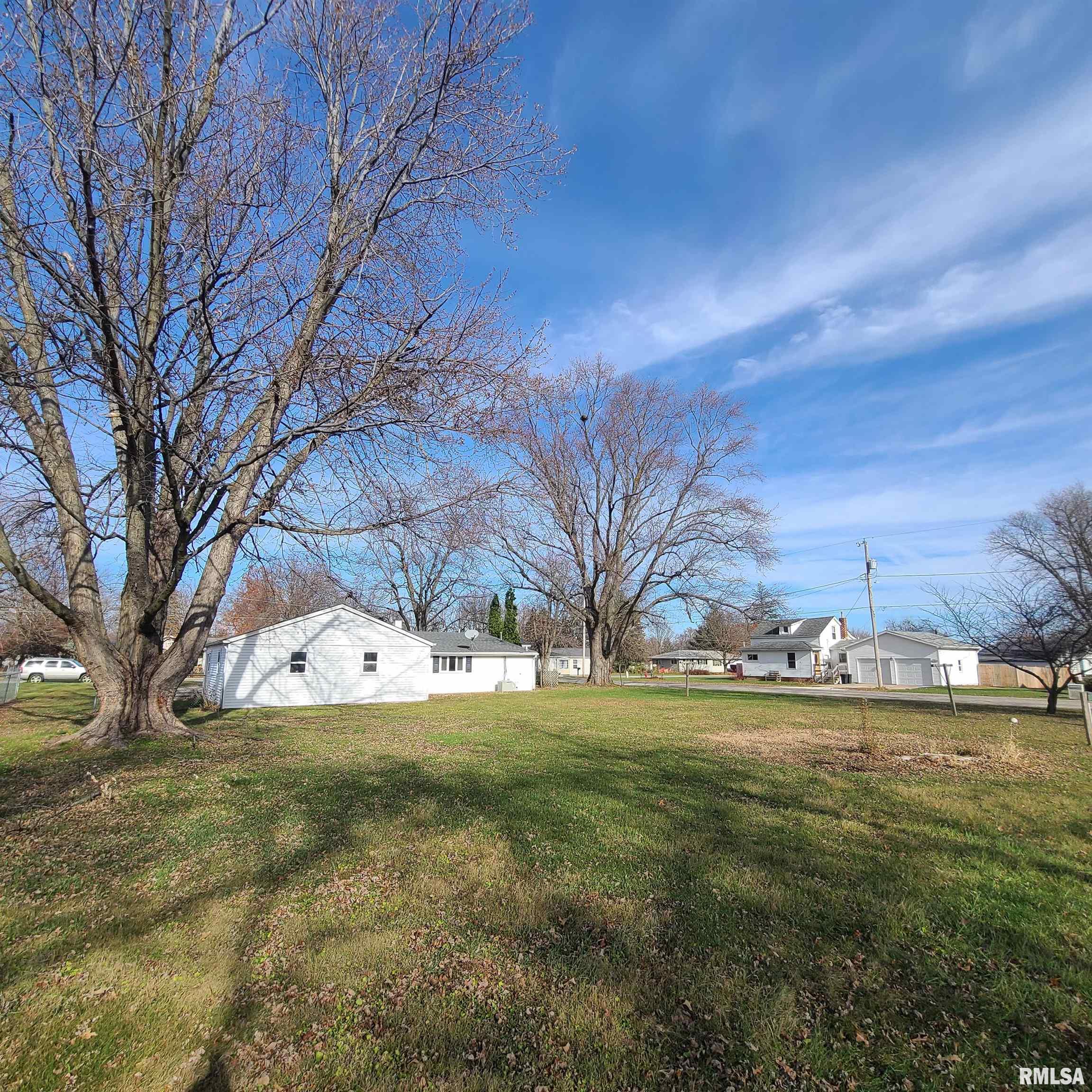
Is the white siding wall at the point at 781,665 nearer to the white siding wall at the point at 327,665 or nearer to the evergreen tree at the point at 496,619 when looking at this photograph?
the evergreen tree at the point at 496,619

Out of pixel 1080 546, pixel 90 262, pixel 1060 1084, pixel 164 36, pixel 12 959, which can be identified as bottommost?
pixel 1060 1084

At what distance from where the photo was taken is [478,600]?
188 ft

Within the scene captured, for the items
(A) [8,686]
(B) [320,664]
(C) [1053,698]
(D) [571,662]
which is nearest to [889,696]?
(C) [1053,698]

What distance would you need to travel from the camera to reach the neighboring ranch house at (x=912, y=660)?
38.3 meters

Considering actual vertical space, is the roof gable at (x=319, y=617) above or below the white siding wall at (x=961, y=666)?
above

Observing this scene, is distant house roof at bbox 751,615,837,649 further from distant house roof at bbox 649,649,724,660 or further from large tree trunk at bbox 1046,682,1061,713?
large tree trunk at bbox 1046,682,1061,713

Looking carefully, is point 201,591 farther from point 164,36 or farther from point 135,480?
point 164,36

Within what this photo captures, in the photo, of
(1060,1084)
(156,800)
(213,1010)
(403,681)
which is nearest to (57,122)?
(156,800)

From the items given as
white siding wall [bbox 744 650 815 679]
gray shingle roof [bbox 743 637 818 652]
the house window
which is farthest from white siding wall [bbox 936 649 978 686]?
the house window

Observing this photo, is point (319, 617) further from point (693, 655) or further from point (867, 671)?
point (693, 655)

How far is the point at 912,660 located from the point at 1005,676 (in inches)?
230

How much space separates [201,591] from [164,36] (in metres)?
7.50

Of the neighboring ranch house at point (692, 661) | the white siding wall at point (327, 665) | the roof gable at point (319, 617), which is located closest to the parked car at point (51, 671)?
the roof gable at point (319, 617)

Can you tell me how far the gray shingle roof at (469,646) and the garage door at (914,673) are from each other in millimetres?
25932
